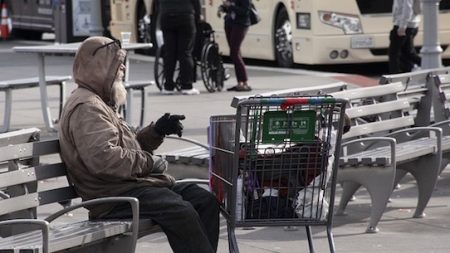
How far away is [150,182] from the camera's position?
5953mm

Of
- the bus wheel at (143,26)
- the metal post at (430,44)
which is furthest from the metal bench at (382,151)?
the bus wheel at (143,26)

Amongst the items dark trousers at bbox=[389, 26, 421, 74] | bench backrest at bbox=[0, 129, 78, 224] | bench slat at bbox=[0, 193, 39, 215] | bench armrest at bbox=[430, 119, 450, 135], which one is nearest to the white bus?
dark trousers at bbox=[389, 26, 421, 74]

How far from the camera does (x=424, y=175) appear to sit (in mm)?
8367

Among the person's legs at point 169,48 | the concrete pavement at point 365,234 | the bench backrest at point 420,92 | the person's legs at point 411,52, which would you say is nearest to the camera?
the concrete pavement at point 365,234

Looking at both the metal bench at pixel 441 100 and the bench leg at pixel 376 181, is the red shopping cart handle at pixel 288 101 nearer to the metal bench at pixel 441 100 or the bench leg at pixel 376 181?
the bench leg at pixel 376 181

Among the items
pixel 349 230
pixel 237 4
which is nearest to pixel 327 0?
pixel 237 4

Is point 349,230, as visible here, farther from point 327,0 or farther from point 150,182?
point 327,0

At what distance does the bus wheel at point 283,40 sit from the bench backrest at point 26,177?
43.6 ft

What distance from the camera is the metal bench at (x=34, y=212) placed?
17.9ft

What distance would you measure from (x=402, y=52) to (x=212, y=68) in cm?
289

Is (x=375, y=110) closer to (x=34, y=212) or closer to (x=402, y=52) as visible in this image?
(x=34, y=212)

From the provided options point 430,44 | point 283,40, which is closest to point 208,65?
point 283,40

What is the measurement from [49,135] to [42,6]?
51.0ft

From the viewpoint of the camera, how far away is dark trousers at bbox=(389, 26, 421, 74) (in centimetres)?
1675
